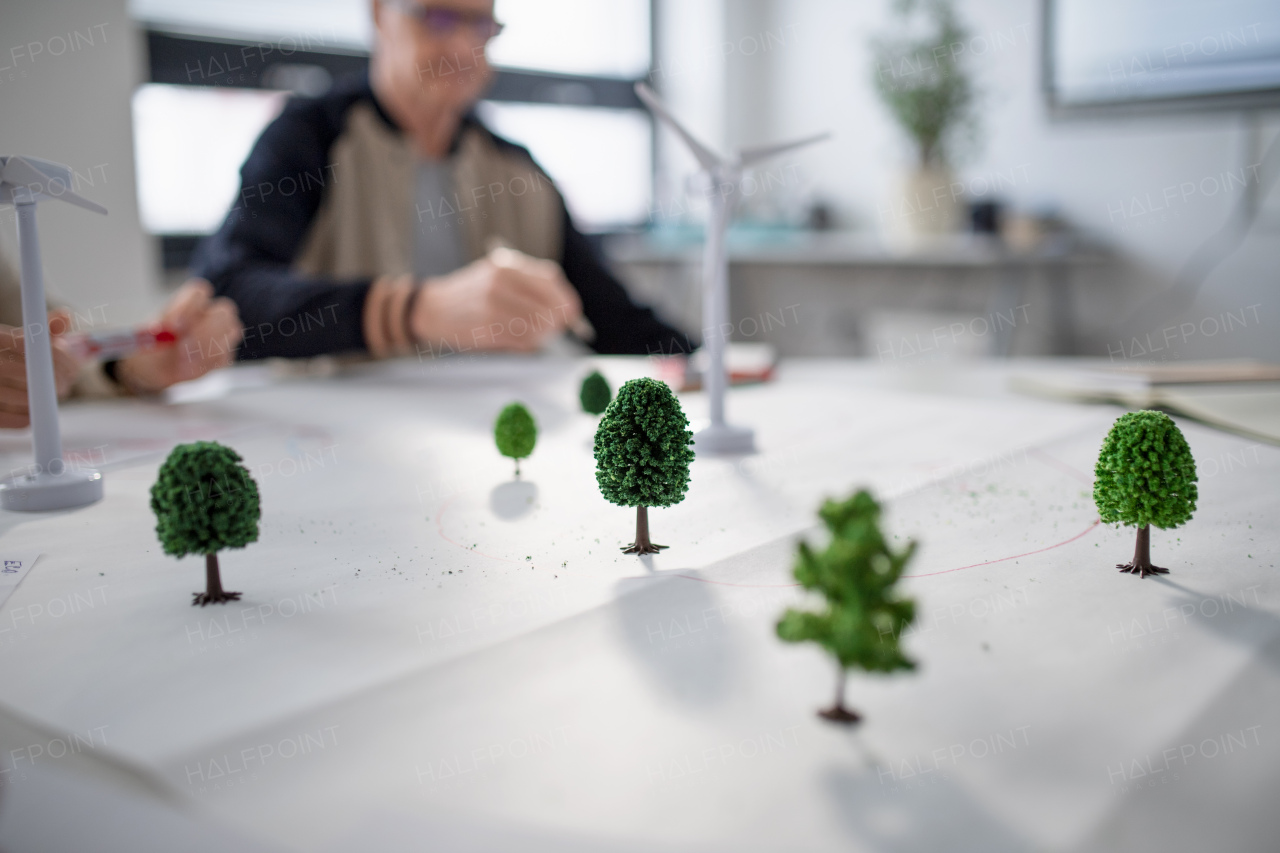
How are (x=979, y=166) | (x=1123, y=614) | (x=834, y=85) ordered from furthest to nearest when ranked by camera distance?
(x=834, y=85)
(x=979, y=166)
(x=1123, y=614)

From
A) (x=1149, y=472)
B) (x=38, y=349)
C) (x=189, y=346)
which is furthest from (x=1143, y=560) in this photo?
(x=189, y=346)

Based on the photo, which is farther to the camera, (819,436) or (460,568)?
(819,436)

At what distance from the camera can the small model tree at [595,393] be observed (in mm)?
1116

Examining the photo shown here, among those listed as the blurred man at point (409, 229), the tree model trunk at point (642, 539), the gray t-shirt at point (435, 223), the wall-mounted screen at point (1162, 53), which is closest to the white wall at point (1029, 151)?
the wall-mounted screen at point (1162, 53)

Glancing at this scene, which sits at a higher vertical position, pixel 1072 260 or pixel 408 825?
pixel 1072 260

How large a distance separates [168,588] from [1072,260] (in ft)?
8.88

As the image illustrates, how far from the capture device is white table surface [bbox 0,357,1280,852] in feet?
1.23

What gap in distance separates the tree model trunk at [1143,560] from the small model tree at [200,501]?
57 cm

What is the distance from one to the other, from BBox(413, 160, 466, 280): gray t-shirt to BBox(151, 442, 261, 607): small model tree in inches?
57.4

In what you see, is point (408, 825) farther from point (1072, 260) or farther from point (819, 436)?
point (1072, 260)

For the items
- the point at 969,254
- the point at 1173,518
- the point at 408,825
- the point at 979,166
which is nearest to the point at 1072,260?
the point at 969,254

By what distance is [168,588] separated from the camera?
2.00 feet

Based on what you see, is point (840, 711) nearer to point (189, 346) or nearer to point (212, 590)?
point (212, 590)

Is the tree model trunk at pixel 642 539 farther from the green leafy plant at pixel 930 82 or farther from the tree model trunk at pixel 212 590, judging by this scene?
the green leafy plant at pixel 930 82
